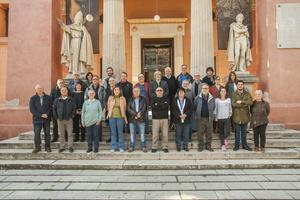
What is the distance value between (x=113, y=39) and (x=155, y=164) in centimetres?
516

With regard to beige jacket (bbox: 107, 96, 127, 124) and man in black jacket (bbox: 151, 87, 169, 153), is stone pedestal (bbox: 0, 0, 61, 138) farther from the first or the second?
man in black jacket (bbox: 151, 87, 169, 153)

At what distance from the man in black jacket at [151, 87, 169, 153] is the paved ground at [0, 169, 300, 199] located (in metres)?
1.20

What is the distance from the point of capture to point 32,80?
36.2ft

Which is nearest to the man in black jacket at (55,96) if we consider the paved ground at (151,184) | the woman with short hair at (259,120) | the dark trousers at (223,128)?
the paved ground at (151,184)

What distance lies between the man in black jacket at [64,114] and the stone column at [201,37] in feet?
14.4

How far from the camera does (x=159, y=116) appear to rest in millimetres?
8047

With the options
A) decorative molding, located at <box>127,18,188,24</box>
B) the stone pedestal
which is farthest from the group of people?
decorative molding, located at <box>127,18,188,24</box>

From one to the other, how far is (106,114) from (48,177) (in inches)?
108

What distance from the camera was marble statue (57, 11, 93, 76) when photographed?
425 inches

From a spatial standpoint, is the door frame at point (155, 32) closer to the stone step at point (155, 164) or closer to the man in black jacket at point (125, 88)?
the man in black jacket at point (125, 88)

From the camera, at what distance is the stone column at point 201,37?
34.6ft

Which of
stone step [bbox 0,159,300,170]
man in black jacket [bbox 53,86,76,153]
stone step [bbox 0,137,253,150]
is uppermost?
man in black jacket [bbox 53,86,76,153]

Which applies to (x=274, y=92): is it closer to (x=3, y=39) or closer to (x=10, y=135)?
(x=10, y=135)

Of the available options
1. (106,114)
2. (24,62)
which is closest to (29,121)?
(24,62)
